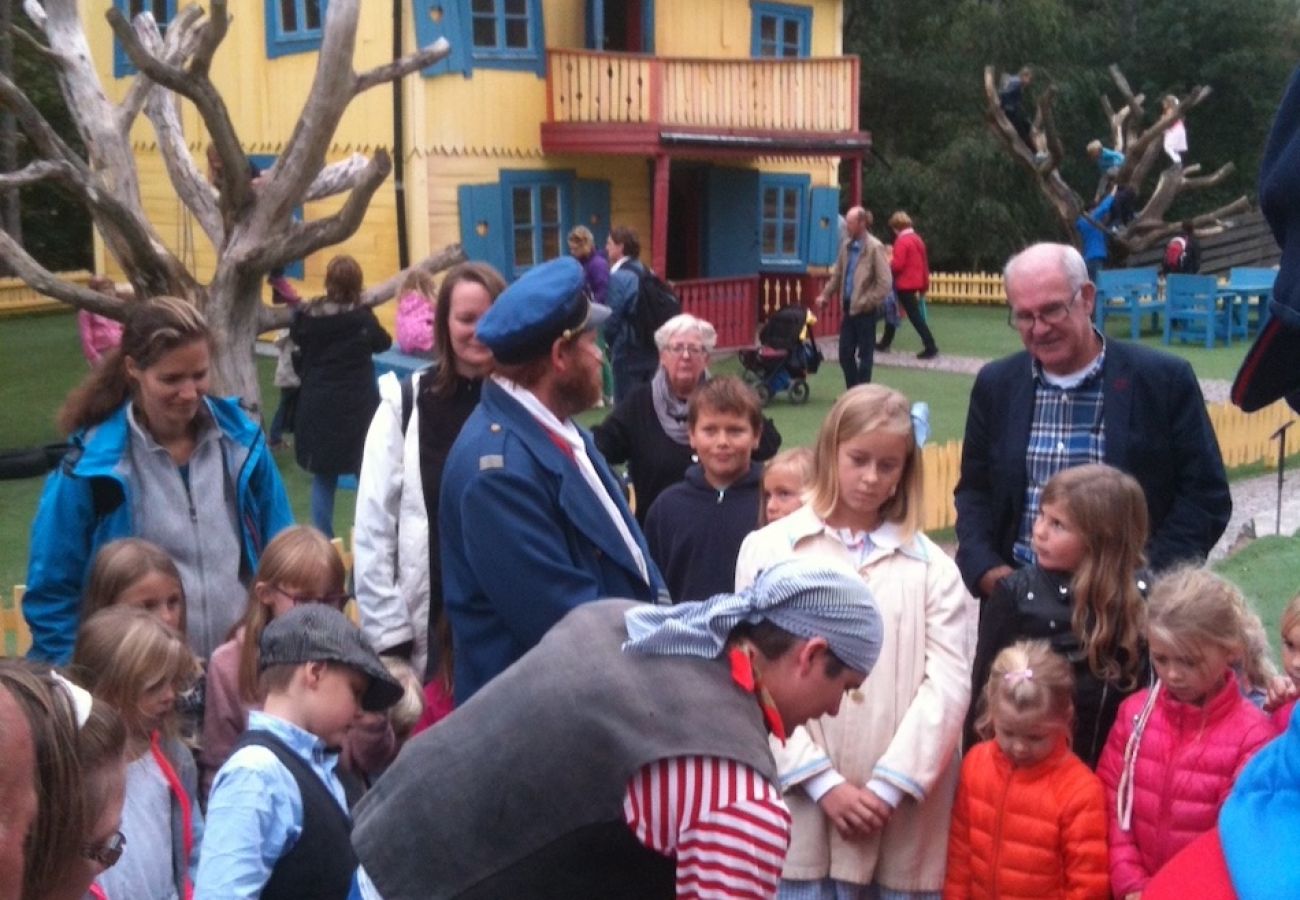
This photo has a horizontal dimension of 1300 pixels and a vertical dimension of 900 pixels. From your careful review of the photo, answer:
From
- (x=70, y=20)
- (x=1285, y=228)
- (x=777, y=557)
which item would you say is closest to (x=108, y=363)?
(x=777, y=557)

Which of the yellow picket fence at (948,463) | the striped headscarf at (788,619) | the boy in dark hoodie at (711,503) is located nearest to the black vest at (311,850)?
the striped headscarf at (788,619)

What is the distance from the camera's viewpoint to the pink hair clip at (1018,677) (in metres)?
4.03

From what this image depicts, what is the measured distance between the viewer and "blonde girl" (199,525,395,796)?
4168 mm

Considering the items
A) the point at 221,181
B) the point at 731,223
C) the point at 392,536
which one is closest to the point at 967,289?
the point at 731,223

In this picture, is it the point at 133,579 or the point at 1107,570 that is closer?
the point at 133,579

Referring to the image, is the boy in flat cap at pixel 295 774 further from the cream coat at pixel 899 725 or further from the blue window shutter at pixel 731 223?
the blue window shutter at pixel 731 223

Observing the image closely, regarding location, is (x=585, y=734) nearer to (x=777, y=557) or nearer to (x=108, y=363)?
(x=777, y=557)

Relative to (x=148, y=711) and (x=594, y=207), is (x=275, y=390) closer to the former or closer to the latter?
(x=594, y=207)

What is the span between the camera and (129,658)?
3721mm

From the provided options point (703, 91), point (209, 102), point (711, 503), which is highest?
point (703, 91)

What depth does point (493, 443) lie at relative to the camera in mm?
3490

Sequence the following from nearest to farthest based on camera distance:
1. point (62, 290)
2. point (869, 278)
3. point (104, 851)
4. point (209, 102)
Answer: point (104, 851) < point (209, 102) < point (62, 290) < point (869, 278)

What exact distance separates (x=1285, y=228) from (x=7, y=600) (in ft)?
28.9

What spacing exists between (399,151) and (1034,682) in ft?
52.0
